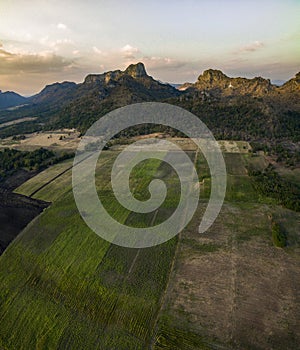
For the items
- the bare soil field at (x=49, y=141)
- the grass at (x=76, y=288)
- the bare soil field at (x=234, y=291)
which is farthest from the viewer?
Answer: the bare soil field at (x=49, y=141)

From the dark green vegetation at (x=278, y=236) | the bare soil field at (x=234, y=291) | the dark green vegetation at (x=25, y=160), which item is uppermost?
the dark green vegetation at (x=25, y=160)

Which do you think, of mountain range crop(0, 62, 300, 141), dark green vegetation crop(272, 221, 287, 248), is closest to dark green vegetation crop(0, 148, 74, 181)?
mountain range crop(0, 62, 300, 141)

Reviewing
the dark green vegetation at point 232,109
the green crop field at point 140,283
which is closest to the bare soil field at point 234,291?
the green crop field at point 140,283

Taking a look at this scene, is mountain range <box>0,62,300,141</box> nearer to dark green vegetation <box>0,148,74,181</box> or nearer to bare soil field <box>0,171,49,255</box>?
dark green vegetation <box>0,148,74,181</box>

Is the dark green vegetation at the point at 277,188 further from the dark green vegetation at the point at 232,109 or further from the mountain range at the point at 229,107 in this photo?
the mountain range at the point at 229,107

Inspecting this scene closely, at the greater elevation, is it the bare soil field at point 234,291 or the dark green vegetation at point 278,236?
the dark green vegetation at point 278,236

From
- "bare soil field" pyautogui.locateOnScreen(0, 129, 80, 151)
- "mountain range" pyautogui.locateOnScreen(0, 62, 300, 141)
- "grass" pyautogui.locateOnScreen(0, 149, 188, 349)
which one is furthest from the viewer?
"mountain range" pyautogui.locateOnScreen(0, 62, 300, 141)

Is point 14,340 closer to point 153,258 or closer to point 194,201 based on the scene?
point 153,258
